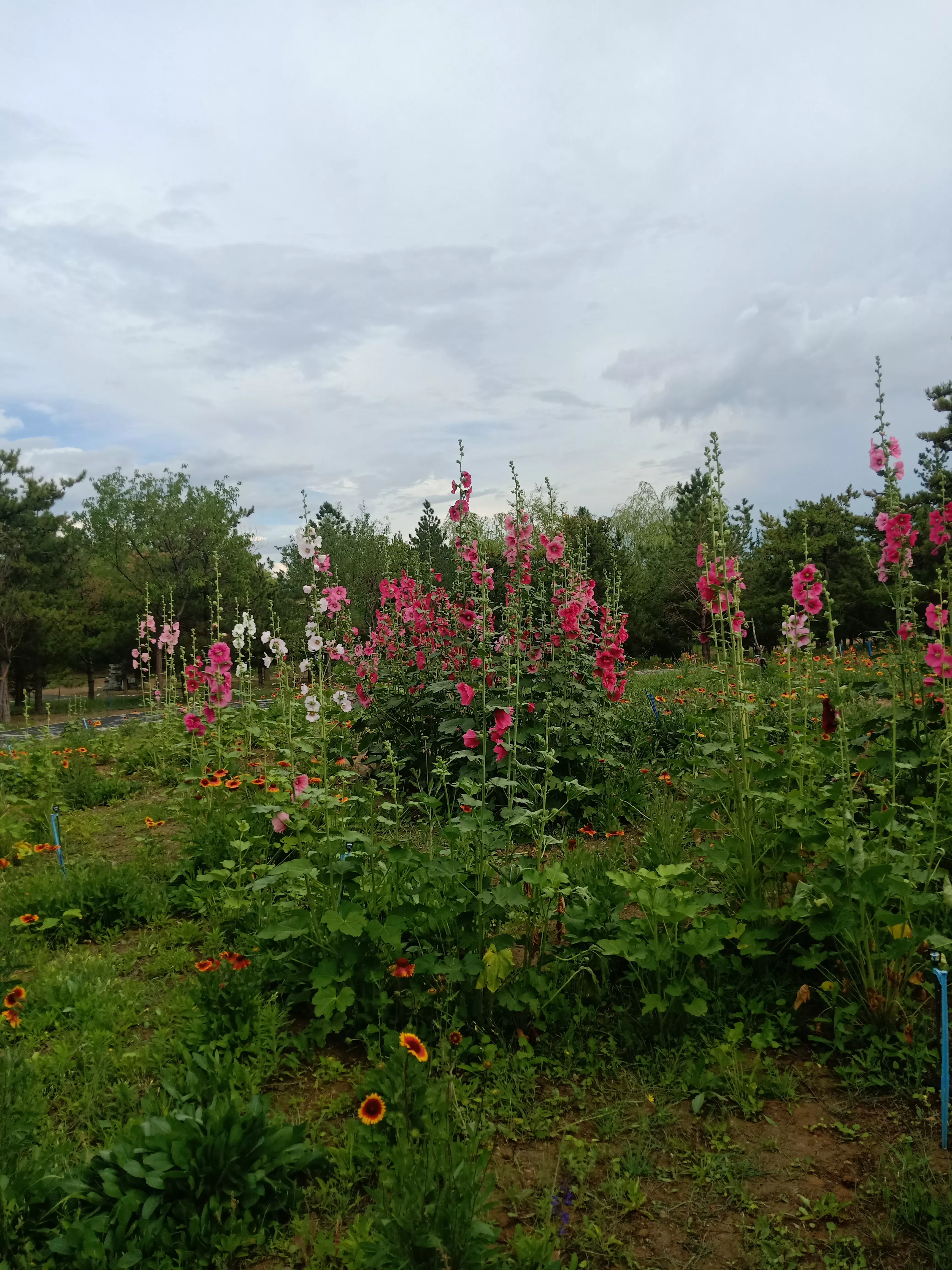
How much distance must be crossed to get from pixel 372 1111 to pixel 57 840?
3110 millimetres

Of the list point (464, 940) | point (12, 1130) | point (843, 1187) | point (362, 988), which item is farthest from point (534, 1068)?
point (12, 1130)

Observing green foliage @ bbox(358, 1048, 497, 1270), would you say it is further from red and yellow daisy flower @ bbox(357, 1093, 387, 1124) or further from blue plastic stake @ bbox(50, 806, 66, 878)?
blue plastic stake @ bbox(50, 806, 66, 878)

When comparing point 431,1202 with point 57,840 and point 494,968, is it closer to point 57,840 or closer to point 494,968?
point 494,968

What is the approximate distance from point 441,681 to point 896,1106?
3783 millimetres

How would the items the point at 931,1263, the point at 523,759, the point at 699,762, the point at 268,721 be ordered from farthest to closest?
the point at 268,721 → the point at 699,762 → the point at 523,759 → the point at 931,1263

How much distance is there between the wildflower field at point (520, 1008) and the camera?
1875 mm

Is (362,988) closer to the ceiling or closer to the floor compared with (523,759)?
closer to the floor

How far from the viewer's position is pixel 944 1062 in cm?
212

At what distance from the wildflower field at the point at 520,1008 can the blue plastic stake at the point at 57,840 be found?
26mm

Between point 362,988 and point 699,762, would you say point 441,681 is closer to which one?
point 699,762

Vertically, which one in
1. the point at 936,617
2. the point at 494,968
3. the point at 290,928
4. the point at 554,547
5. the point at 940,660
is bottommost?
the point at 494,968

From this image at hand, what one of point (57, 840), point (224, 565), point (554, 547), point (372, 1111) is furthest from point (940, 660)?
point (224, 565)

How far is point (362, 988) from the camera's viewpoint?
2672 millimetres

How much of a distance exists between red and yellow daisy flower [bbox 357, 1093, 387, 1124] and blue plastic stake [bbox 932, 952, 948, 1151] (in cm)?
157
